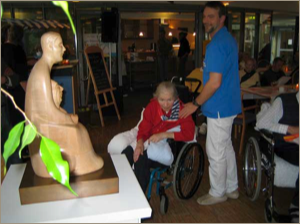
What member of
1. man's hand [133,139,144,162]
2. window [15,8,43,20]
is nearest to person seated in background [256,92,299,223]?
man's hand [133,139,144,162]

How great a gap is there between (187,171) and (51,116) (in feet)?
5.66

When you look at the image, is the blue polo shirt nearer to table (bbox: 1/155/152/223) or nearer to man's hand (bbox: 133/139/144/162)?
man's hand (bbox: 133/139/144/162)

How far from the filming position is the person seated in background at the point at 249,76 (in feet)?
15.1

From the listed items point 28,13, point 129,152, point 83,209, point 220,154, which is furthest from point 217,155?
point 28,13

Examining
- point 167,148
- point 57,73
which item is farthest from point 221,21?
point 57,73

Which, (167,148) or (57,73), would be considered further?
(57,73)

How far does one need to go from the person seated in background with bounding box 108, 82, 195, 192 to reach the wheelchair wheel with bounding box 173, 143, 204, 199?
0.26ft

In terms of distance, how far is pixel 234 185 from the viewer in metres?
2.86

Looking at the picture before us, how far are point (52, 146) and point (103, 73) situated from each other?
522cm

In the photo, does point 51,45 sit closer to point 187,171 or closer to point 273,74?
point 187,171

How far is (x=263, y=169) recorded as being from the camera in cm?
274

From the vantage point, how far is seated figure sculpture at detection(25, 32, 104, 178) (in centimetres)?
117

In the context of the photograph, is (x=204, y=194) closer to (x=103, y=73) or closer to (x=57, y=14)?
(x=103, y=73)

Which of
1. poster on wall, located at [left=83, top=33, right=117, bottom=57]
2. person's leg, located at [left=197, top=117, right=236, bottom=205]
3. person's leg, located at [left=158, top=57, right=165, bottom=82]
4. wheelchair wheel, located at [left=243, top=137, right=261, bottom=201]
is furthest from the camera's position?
person's leg, located at [left=158, top=57, right=165, bottom=82]
